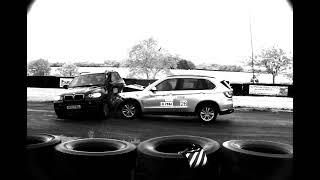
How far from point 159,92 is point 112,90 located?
198 centimetres

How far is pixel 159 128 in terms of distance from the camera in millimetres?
10102

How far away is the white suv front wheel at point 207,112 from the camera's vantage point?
11625 mm

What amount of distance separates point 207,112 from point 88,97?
431 centimetres

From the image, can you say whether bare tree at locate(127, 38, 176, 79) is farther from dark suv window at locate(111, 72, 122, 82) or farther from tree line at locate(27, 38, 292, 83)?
dark suv window at locate(111, 72, 122, 82)

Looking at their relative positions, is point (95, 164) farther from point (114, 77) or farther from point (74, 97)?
point (114, 77)

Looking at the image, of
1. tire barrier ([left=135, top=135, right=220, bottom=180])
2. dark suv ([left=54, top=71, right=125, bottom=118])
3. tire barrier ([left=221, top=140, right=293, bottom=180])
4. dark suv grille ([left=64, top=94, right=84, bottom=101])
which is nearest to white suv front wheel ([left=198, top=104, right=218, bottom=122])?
dark suv ([left=54, top=71, right=125, bottom=118])

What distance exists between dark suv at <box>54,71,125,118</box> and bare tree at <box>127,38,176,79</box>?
46.9m

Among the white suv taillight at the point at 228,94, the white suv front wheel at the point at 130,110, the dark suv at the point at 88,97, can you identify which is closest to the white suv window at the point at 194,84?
the white suv taillight at the point at 228,94

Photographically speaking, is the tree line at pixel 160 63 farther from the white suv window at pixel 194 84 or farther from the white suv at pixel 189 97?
the white suv window at pixel 194 84

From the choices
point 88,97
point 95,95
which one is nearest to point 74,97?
point 88,97
